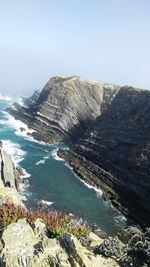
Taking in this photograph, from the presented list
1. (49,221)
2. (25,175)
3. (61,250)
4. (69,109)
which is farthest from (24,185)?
(69,109)

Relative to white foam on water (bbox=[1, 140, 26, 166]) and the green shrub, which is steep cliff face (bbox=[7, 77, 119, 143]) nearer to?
white foam on water (bbox=[1, 140, 26, 166])

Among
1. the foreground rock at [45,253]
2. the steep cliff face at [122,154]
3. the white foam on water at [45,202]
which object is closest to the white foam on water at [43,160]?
the steep cliff face at [122,154]

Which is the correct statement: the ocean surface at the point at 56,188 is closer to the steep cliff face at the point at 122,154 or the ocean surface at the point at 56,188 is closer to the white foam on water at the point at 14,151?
the white foam on water at the point at 14,151

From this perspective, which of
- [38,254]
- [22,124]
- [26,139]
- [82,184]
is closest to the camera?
[38,254]

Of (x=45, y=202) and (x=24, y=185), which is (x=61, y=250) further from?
(x=24, y=185)

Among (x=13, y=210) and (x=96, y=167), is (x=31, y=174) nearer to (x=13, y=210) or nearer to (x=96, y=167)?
(x=96, y=167)

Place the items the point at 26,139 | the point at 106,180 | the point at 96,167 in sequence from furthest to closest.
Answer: the point at 26,139 < the point at 96,167 < the point at 106,180

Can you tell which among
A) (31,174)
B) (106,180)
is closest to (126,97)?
(106,180)

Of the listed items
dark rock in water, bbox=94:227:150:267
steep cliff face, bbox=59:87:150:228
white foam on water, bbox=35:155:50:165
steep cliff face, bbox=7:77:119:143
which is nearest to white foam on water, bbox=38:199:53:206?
steep cliff face, bbox=59:87:150:228
